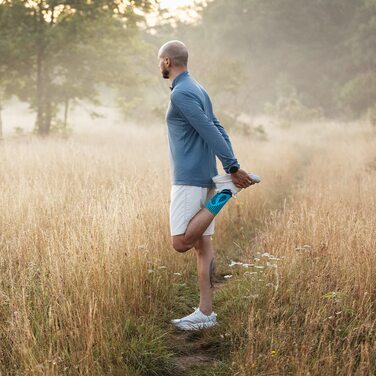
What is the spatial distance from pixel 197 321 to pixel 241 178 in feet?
3.96

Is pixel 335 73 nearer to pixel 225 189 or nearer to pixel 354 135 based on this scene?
pixel 354 135

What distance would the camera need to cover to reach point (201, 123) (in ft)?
11.2

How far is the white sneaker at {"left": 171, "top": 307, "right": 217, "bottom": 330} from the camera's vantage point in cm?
376

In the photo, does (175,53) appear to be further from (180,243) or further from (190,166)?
(180,243)

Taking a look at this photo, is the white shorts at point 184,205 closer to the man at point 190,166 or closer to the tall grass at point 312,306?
the man at point 190,166

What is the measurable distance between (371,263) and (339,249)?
40 cm

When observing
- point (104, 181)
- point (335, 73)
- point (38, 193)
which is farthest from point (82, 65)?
point (335, 73)

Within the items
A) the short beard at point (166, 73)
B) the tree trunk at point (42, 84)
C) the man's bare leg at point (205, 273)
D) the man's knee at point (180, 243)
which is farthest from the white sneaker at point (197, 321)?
the tree trunk at point (42, 84)

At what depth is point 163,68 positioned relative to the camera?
3629 mm

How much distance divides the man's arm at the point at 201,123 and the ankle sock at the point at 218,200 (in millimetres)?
194

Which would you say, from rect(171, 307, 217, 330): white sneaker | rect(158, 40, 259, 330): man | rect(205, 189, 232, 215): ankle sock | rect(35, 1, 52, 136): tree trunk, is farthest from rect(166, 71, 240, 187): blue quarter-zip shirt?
rect(35, 1, 52, 136): tree trunk

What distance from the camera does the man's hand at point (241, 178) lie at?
347cm

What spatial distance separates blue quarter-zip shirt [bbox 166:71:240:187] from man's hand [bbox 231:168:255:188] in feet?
0.23

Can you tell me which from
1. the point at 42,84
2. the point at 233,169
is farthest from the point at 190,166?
the point at 42,84
